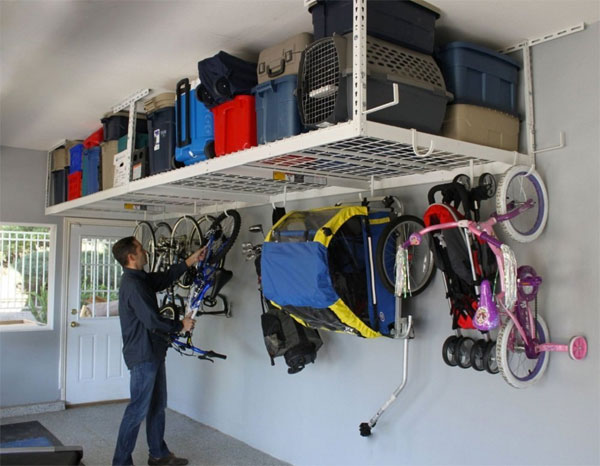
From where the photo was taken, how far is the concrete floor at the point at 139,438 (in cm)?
458

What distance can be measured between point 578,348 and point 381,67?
157cm

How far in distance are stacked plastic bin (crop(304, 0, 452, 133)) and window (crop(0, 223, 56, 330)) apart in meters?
4.52

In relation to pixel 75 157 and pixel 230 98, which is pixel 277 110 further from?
pixel 75 157

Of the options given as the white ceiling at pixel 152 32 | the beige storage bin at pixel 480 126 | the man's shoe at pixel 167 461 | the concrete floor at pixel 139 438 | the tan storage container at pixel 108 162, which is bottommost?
the concrete floor at pixel 139 438

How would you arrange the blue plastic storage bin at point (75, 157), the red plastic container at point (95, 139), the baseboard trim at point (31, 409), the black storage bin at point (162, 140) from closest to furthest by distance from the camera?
the black storage bin at point (162, 140) < the red plastic container at point (95, 139) < the blue plastic storage bin at point (75, 157) < the baseboard trim at point (31, 409)

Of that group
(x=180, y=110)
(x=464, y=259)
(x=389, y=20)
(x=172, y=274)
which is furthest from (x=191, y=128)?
(x=464, y=259)

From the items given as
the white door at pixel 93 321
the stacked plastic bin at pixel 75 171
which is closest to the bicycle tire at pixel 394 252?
the stacked plastic bin at pixel 75 171

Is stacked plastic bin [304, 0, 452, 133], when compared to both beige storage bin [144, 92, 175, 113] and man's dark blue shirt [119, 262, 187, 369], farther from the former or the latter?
man's dark blue shirt [119, 262, 187, 369]

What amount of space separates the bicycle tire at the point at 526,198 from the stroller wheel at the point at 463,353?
64 cm

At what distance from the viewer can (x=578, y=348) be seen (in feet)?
8.91

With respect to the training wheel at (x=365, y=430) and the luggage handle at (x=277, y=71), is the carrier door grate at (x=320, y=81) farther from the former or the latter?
the training wheel at (x=365, y=430)

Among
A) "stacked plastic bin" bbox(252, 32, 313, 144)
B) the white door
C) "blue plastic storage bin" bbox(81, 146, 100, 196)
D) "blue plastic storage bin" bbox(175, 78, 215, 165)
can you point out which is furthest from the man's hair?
the white door

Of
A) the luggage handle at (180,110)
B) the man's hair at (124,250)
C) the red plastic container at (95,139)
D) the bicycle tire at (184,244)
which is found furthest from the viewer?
the red plastic container at (95,139)

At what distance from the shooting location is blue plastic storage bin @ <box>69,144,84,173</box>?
5586mm
